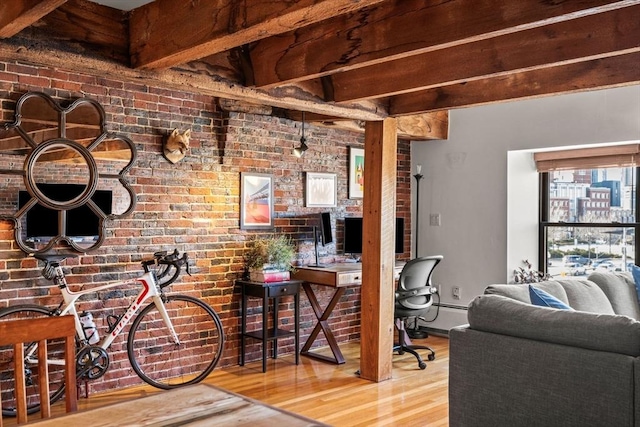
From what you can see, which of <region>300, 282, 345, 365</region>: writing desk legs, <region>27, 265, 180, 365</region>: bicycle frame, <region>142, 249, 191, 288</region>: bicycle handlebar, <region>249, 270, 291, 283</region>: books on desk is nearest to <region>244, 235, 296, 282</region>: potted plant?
<region>249, 270, 291, 283</region>: books on desk

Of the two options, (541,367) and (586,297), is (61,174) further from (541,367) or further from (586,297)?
(586,297)

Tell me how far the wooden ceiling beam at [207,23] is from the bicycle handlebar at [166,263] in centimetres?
176

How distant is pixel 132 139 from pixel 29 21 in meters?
2.08

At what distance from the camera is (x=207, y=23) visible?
2.88 m

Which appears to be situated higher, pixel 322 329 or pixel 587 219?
pixel 587 219

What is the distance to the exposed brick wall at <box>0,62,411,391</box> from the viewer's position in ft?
14.2

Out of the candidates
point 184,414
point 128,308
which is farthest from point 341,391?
point 184,414

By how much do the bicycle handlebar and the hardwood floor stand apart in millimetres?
825

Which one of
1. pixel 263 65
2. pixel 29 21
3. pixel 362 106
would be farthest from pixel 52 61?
pixel 362 106

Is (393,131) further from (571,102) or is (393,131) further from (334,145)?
(571,102)

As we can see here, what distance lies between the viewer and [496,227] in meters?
6.43

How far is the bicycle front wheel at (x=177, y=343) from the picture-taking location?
484cm

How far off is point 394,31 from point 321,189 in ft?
10.3

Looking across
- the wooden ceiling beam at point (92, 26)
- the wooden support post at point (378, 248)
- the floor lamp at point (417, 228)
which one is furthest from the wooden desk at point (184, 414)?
the floor lamp at point (417, 228)
